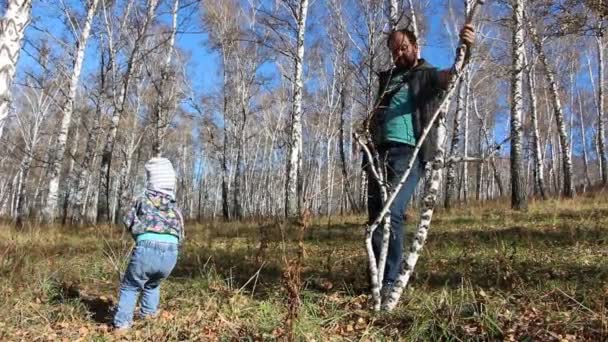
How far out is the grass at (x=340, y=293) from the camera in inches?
112

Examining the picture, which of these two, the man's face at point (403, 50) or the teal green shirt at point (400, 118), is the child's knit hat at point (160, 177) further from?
the man's face at point (403, 50)

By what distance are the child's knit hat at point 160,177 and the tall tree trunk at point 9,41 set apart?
1.29 m

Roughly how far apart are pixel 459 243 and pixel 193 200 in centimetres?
5346

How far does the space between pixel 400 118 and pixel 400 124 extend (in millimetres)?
44

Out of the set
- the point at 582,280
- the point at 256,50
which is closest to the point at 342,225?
the point at 582,280

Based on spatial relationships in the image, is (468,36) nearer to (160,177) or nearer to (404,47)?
(404,47)

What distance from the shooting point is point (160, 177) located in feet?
13.2

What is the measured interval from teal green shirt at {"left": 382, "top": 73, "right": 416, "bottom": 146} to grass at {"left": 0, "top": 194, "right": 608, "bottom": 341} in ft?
3.50

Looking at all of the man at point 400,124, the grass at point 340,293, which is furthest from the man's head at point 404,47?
the grass at point 340,293

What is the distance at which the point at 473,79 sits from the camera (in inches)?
1116

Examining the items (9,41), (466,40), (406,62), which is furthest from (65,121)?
(466,40)

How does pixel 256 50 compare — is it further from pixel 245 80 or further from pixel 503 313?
pixel 503 313

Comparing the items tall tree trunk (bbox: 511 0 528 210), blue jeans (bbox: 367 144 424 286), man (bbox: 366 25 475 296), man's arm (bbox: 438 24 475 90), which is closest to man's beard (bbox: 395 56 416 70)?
man (bbox: 366 25 475 296)

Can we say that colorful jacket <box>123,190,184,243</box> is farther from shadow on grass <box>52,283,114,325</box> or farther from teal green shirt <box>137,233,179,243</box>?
shadow on grass <box>52,283,114,325</box>
